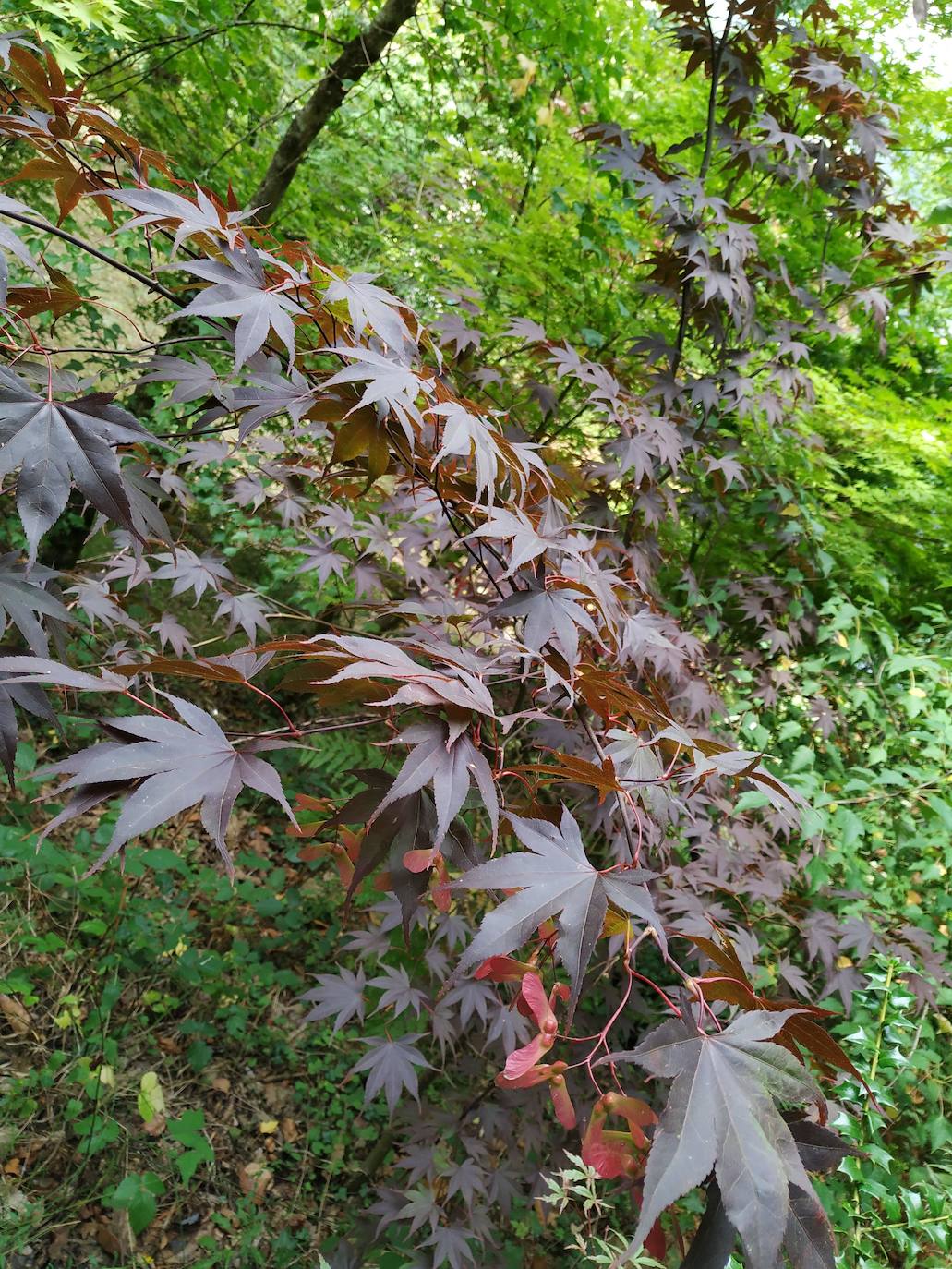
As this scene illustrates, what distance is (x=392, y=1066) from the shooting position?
188 centimetres

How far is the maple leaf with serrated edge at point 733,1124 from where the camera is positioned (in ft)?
2.00

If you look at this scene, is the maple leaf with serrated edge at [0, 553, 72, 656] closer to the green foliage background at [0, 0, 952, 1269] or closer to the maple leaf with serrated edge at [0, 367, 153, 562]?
the maple leaf with serrated edge at [0, 367, 153, 562]

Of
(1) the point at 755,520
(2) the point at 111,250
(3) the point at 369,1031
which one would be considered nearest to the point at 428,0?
(2) the point at 111,250

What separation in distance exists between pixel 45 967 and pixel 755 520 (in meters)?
3.31

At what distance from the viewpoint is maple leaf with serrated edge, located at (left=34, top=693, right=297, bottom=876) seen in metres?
0.73

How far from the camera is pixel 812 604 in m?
3.03

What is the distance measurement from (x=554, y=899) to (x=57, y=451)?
808 millimetres

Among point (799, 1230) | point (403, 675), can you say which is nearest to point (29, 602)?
point (403, 675)

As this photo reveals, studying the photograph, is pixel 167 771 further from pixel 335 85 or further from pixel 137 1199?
pixel 335 85

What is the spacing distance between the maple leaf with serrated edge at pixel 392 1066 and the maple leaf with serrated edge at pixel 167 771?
1.34 metres

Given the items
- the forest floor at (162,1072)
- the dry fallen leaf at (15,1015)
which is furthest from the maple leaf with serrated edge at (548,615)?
the dry fallen leaf at (15,1015)

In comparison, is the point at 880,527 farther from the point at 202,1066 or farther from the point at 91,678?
the point at 202,1066

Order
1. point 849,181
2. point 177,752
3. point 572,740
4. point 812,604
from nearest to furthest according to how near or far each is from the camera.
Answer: point 177,752, point 572,740, point 849,181, point 812,604

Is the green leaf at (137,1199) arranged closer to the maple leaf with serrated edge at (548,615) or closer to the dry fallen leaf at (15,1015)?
the dry fallen leaf at (15,1015)
